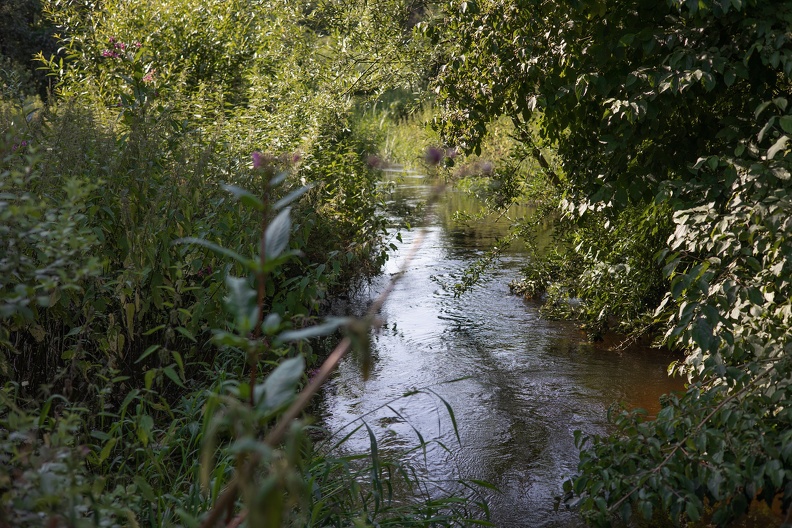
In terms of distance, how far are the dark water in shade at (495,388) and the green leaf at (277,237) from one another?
253cm

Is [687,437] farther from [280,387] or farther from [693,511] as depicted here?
[280,387]

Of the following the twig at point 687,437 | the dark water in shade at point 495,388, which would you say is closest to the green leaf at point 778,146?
the twig at point 687,437

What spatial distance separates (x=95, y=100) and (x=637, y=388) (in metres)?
4.37

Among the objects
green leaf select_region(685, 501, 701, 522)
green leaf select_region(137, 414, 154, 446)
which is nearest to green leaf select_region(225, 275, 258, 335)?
green leaf select_region(137, 414, 154, 446)

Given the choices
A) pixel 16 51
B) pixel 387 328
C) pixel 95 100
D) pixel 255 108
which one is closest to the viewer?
pixel 95 100

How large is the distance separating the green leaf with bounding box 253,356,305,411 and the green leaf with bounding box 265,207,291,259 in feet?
0.50

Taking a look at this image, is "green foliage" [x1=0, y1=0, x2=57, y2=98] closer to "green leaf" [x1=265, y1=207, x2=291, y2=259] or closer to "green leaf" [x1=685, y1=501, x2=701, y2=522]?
"green leaf" [x1=685, y1=501, x2=701, y2=522]

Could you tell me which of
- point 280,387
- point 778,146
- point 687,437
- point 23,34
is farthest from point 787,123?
point 23,34

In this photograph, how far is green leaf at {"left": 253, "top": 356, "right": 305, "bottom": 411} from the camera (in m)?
0.84

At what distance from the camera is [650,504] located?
2754 millimetres

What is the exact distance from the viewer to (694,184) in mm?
3291

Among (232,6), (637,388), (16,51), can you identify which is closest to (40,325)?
(637,388)

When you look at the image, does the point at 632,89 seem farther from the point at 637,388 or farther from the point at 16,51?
the point at 16,51

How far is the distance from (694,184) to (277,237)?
2748 mm
